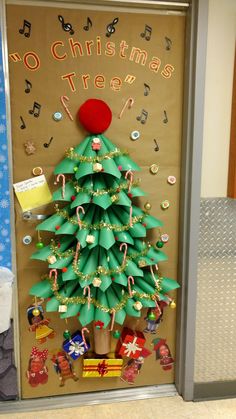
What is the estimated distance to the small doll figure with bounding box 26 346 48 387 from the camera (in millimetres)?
1849

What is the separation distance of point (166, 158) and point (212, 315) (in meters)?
0.79

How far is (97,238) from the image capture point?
166 cm

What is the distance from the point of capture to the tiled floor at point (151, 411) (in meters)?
1.80

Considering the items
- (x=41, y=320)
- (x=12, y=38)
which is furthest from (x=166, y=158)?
(x=41, y=320)

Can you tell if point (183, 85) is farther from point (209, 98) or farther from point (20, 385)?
point (20, 385)

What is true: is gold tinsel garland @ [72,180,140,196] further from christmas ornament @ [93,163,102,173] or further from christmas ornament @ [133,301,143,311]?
christmas ornament @ [133,301,143,311]

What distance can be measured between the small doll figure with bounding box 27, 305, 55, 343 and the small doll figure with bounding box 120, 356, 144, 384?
400 mm

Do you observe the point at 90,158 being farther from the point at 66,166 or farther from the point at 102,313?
the point at 102,313

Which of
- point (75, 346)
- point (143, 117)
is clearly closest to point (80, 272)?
point (75, 346)

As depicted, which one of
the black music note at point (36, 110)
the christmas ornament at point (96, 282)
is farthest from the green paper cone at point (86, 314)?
the black music note at point (36, 110)

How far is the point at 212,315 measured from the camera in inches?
75.8

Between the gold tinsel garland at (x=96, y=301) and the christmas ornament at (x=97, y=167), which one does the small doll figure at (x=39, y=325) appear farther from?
the christmas ornament at (x=97, y=167)

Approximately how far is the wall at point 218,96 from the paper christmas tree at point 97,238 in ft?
1.14

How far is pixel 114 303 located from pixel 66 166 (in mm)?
623
